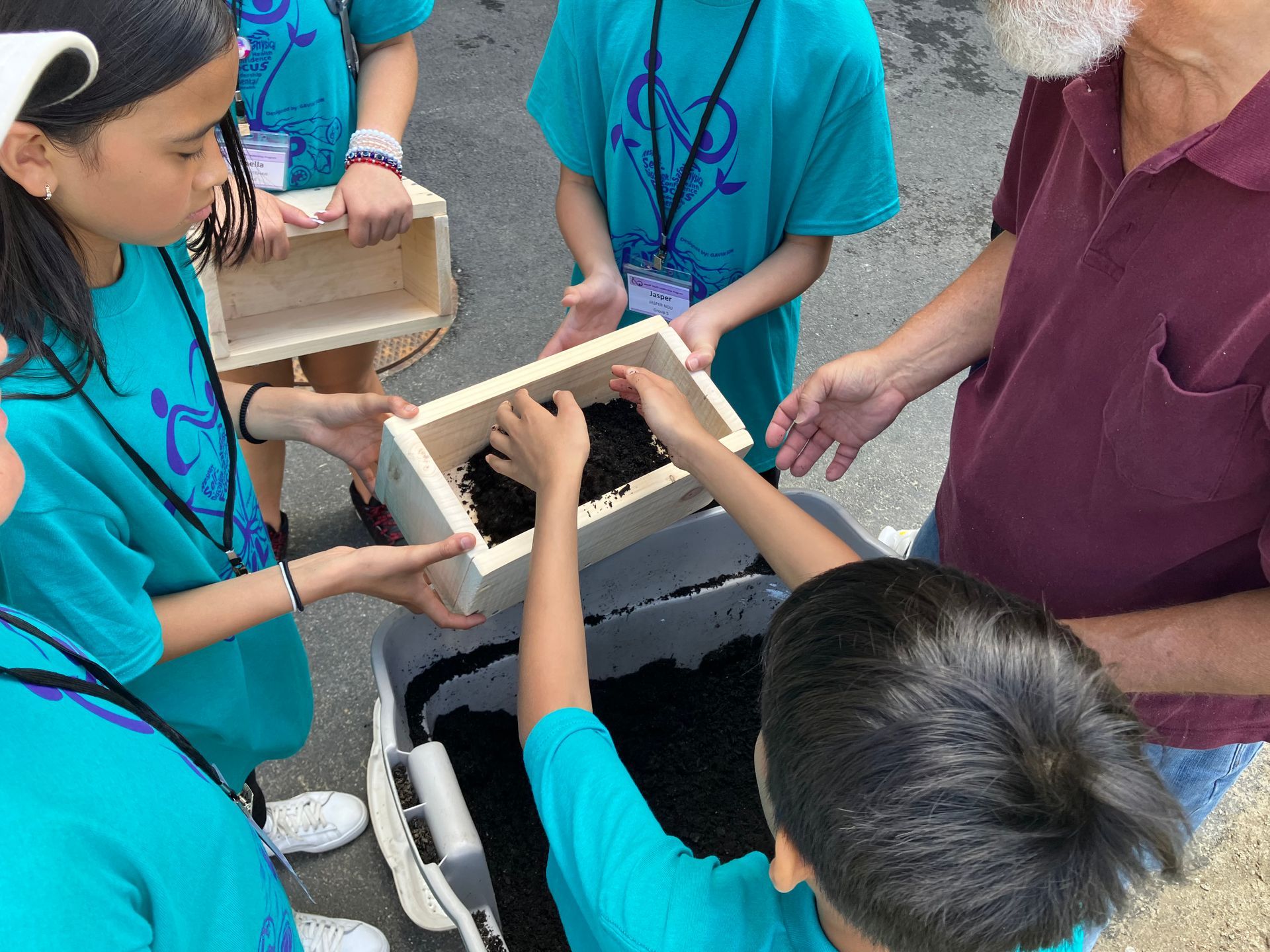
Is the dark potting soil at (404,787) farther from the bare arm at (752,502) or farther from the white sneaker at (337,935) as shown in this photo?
the white sneaker at (337,935)

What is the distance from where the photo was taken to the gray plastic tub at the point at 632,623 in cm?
137

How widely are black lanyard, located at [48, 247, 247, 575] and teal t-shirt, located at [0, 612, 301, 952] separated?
0.26 metres

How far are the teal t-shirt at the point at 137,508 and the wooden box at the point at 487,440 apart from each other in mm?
261

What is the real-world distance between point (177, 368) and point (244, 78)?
0.87 metres

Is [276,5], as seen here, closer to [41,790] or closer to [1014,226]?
[1014,226]

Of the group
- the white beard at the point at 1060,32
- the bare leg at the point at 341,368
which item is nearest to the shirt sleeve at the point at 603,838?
the white beard at the point at 1060,32

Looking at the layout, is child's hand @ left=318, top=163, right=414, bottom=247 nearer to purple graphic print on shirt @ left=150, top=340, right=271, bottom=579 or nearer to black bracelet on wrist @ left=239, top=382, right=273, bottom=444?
black bracelet on wrist @ left=239, top=382, right=273, bottom=444

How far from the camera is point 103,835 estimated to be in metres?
0.74

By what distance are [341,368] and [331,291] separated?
0.89ft

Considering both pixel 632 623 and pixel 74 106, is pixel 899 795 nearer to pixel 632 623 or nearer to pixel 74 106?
pixel 632 623

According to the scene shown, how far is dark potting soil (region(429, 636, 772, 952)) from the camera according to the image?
4.62 feet

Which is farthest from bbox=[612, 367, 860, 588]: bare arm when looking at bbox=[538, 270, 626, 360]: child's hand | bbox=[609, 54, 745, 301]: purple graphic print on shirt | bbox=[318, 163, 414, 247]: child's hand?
bbox=[318, 163, 414, 247]: child's hand

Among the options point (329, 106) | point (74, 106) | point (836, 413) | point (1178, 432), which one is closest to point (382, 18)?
point (329, 106)

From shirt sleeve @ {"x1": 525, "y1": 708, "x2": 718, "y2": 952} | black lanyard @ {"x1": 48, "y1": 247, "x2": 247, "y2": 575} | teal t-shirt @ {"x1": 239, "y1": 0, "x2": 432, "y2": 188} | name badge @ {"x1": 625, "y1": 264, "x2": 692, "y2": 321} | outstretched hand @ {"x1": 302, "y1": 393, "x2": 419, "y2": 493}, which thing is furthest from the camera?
name badge @ {"x1": 625, "y1": 264, "x2": 692, "y2": 321}
